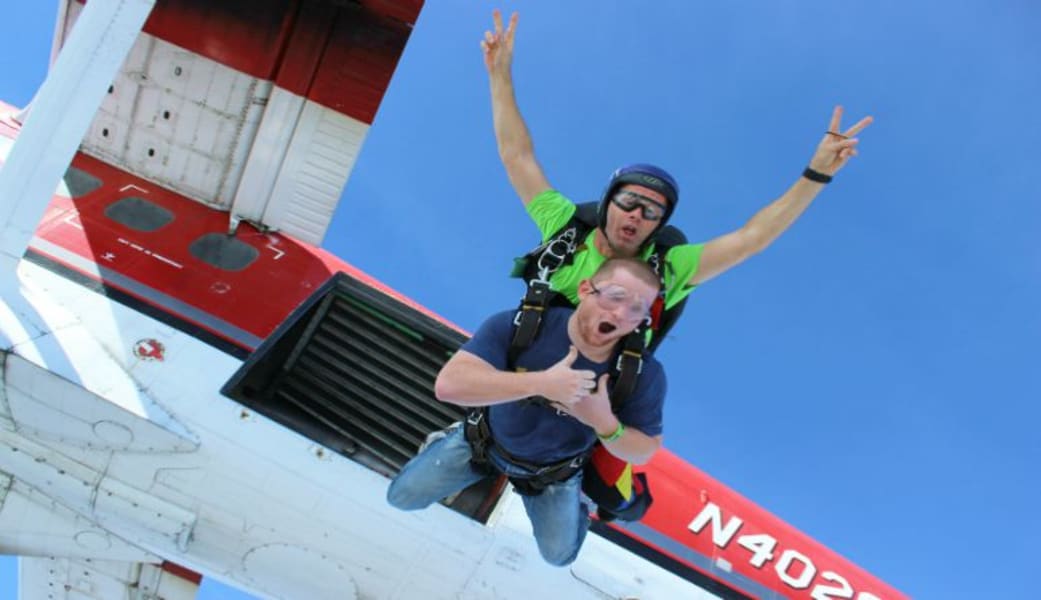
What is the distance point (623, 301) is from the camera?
363cm

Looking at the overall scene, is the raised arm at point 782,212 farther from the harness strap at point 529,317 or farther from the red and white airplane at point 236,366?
the red and white airplane at point 236,366

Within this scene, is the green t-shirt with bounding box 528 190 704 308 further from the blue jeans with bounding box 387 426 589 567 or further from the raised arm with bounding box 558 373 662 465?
the blue jeans with bounding box 387 426 589 567

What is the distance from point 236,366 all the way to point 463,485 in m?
4.08

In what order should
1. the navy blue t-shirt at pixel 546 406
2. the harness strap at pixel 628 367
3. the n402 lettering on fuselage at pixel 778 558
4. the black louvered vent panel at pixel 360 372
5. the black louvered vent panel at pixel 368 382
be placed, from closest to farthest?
the harness strap at pixel 628 367 → the navy blue t-shirt at pixel 546 406 → the black louvered vent panel at pixel 360 372 → the black louvered vent panel at pixel 368 382 → the n402 lettering on fuselage at pixel 778 558

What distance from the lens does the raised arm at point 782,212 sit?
14.6 feet

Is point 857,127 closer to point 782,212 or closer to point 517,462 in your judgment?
point 782,212

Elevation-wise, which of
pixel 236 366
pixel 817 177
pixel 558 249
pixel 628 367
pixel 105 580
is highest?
pixel 817 177

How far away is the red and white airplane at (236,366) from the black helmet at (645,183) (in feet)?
14.3

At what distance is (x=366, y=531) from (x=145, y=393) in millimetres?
2533

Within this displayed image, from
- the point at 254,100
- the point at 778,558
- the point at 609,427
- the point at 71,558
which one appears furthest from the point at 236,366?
the point at 778,558

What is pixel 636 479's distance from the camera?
5.32 metres

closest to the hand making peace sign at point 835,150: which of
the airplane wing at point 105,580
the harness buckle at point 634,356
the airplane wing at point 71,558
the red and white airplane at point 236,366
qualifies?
the harness buckle at point 634,356

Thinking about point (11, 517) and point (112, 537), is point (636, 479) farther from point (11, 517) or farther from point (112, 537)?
point (11, 517)

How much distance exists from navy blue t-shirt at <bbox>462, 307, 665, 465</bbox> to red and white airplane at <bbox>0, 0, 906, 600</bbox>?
137 inches
